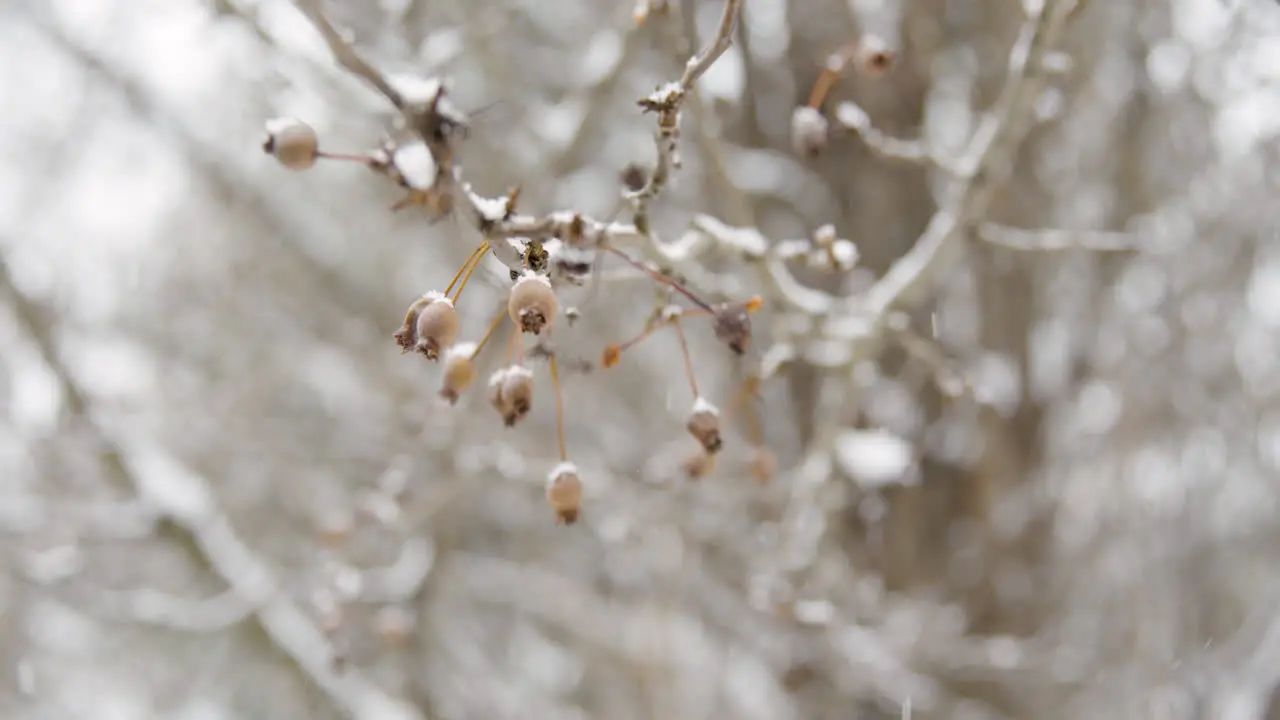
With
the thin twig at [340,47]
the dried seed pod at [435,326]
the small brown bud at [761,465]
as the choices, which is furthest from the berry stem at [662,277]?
the small brown bud at [761,465]

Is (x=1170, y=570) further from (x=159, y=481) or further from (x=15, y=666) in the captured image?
(x=15, y=666)

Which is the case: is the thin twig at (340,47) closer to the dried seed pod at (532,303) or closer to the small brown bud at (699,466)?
the dried seed pod at (532,303)

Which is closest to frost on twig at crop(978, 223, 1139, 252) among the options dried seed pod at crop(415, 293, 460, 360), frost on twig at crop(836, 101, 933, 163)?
frost on twig at crop(836, 101, 933, 163)

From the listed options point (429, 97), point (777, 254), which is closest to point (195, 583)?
point (777, 254)

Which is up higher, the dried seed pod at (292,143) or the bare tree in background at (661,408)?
the bare tree in background at (661,408)

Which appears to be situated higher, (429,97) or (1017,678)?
(1017,678)

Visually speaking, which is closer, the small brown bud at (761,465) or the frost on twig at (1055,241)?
the frost on twig at (1055,241)

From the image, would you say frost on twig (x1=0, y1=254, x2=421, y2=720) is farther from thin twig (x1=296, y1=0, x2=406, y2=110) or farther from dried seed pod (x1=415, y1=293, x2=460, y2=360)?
thin twig (x1=296, y1=0, x2=406, y2=110)
